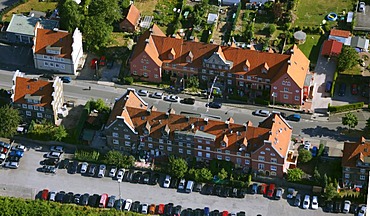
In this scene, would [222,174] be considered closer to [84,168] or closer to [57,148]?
[84,168]

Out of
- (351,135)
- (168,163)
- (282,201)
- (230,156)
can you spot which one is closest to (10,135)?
(168,163)

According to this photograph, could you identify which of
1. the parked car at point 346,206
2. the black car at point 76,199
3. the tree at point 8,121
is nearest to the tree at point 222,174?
the parked car at point 346,206

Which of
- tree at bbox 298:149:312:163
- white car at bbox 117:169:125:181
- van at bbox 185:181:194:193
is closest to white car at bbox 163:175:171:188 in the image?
van at bbox 185:181:194:193

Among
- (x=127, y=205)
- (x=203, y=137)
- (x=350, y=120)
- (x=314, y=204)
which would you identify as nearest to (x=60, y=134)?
(x=127, y=205)

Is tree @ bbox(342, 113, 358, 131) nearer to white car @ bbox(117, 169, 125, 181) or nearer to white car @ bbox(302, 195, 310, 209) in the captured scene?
white car @ bbox(302, 195, 310, 209)

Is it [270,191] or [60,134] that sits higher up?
[60,134]

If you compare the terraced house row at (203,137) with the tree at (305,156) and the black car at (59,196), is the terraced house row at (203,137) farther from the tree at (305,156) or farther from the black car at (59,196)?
the black car at (59,196)
